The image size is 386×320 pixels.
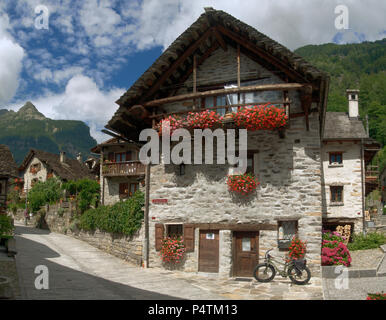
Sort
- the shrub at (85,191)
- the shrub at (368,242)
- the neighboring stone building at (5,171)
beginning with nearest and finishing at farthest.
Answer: the shrub at (368,242) < the neighboring stone building at (5,171) < the shrub at (85,191)

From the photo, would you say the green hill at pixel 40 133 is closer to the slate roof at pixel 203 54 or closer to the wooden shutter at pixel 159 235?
the slate roof at pixel 203 54

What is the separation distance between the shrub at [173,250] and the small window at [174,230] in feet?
0.83

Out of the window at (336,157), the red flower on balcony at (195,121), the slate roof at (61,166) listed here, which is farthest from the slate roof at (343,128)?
the slate roof at (61,166)

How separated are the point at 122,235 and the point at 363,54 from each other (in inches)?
3679

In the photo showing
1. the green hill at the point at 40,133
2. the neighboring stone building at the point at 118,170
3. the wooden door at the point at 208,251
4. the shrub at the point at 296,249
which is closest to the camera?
the shrub at the point at 296,249

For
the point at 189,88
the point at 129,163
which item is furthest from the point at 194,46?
the point at 129,163

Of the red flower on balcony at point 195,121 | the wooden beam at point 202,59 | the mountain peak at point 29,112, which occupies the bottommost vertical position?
the red flower on balcony at point 195,121

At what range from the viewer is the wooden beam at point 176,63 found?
1258 centimetres

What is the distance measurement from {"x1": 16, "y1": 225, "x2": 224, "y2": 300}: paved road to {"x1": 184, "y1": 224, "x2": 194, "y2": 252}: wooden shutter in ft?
3.74

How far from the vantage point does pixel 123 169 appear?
25.3 metres

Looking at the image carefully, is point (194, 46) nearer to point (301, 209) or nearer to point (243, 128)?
point (243, 128)

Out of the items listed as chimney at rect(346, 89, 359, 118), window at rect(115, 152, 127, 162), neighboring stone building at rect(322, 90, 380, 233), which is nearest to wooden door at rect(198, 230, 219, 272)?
neighboring stone building at rect(322, 90, 380, 233)

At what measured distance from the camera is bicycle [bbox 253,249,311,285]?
1015cm
